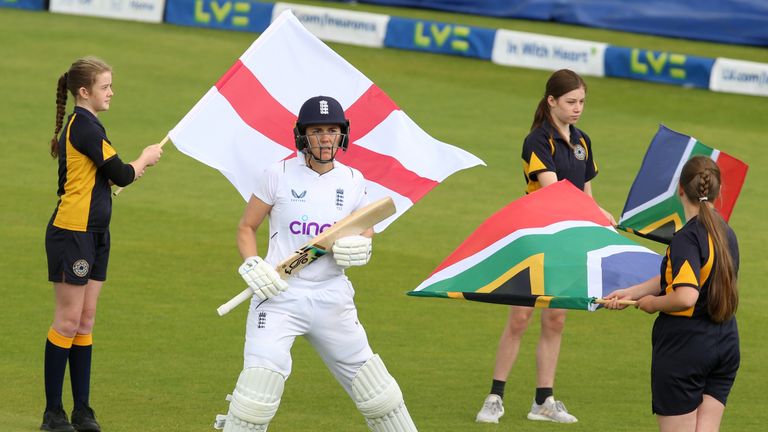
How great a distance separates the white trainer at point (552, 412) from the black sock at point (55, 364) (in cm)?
285

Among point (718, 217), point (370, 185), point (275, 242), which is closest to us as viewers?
point (718, 217)

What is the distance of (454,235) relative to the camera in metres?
13.3

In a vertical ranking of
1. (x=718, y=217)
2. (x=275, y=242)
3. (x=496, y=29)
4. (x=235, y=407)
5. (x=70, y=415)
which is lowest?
(x=70, y=415)

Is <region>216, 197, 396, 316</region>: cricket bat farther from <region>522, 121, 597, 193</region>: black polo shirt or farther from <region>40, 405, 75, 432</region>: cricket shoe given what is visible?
<region>522, 121, 597, 193</region>: black polo shirt

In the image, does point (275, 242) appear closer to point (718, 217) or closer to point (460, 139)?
point (718, 217)

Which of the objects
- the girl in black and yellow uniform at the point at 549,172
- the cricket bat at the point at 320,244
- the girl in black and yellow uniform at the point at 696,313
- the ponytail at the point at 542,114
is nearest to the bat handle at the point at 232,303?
the cricket bat at the point at 320,244

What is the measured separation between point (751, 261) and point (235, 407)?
7514 mm

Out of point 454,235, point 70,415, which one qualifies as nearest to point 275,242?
point 70,415

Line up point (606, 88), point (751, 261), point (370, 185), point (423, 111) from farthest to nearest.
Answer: point (606, 88) < point (423, 111) < point (751, 261) < point (370, 185)

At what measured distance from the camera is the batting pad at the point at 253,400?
6477 mm

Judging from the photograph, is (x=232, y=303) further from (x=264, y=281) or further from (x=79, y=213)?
(x=79, y=213)

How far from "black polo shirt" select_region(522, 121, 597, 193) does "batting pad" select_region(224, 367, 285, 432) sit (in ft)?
7.66

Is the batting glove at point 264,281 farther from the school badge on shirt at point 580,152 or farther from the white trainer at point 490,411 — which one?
the school badge on shirt at point 580,152

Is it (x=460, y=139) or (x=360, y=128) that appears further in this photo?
(x=460, y=139)
